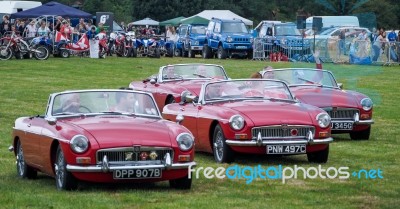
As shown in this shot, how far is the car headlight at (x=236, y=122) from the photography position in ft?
47.4

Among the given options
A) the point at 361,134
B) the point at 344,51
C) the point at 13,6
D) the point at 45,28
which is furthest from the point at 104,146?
the point at 13,6

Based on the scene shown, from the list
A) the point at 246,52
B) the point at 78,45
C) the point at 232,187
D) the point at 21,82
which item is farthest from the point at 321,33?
the point at 232,187

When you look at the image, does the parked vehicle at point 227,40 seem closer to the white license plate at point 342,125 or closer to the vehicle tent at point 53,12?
the vehicle tent at point 53,12

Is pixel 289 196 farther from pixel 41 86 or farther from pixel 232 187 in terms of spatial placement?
pixel 41 86

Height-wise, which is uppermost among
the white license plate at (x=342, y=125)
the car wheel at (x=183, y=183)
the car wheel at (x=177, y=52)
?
the car wheel at (x=183, y=183)

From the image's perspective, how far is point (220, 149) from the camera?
14.9 m

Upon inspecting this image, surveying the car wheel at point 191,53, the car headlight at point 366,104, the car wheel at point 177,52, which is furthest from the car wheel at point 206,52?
the car headlight at point 366,104

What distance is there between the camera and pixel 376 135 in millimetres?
19609

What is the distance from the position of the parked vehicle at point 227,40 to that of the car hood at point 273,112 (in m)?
37.8

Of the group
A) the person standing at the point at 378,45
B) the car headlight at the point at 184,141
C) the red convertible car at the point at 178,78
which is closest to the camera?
the car headlight at the point at 184,141

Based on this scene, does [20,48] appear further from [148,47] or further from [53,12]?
[148,47]

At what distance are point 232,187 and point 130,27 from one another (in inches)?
2543

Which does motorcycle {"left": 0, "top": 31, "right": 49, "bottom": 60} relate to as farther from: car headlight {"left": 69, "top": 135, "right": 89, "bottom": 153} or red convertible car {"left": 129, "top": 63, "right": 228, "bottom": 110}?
car headlight {"left": 69, "top": 135, "right": 89, "bottom": 153}

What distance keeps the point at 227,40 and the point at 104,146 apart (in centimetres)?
4173
